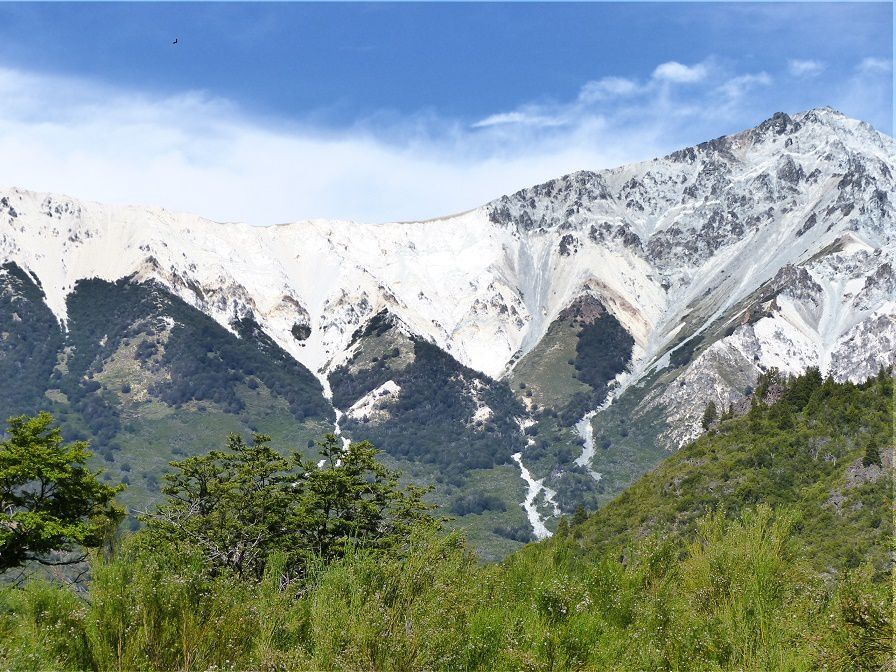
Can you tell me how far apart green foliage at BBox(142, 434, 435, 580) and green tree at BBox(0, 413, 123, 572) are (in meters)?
12.4

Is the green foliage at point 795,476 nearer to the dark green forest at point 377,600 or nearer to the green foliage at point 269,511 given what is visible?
the dark green forest at point 377,600

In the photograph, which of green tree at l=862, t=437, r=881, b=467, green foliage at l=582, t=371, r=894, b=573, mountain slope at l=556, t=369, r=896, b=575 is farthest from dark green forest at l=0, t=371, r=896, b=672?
green tree at l=862, t=437, r=881, b=467

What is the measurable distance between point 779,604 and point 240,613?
1978 cm

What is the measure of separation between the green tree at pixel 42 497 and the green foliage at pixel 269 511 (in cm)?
1238

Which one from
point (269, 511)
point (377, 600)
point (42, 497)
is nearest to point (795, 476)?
point (269, 511)

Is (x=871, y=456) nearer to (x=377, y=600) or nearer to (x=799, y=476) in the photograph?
(x=799, y=476)

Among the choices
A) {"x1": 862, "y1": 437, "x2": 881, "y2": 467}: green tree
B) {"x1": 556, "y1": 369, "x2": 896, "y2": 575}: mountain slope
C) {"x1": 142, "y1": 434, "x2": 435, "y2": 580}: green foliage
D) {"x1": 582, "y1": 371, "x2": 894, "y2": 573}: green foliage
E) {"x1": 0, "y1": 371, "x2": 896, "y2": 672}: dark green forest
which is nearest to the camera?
{"x1": 0, "y1": 371, "x2": 896, "y2": 672}: dark green forest

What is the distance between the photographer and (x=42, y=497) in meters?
46.8

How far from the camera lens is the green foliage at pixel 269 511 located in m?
62.3

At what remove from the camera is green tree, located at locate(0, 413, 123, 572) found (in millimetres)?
44531

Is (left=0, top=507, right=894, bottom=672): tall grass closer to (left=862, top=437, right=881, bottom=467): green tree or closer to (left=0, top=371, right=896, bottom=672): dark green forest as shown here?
(left=0, top=371, right=896, bottom=672): dark green forest

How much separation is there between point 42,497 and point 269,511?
2171cm

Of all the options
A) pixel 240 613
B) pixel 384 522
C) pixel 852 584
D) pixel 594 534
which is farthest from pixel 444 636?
pixel 594 534

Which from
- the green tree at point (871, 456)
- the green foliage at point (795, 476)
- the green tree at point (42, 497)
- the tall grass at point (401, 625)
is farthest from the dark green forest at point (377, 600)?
the green tree at point (871, 456)
